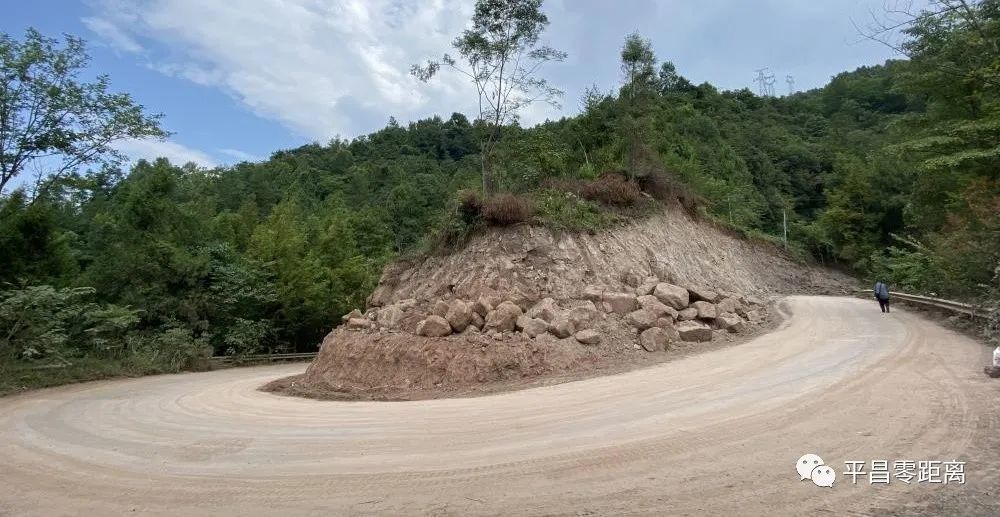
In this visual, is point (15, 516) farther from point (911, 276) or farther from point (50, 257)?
point (911, 276)

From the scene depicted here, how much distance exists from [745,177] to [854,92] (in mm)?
42673

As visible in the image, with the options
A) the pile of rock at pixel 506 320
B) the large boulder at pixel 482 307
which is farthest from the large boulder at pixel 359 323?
the large boulder at pixel 482 307

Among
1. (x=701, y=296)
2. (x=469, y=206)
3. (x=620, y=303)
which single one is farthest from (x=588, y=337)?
(x=469, y=206)

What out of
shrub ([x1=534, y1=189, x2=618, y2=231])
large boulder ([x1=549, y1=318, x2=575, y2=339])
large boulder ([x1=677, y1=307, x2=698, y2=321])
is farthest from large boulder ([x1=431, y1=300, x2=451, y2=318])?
large boulder ([x1=677, y1=307, x2=698, y2=321])

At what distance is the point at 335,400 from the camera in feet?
40.0

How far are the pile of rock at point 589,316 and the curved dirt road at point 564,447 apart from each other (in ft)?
9.00

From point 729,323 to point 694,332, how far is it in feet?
5.87

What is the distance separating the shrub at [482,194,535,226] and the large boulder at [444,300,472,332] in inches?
159

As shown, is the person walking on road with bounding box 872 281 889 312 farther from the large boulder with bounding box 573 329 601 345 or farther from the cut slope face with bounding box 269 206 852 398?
the large boulder with bounding box 573 329 601 345

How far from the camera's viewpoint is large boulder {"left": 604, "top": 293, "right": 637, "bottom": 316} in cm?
1480

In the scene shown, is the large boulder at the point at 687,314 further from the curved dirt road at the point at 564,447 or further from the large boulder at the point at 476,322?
the large boulder at the point at 476,322

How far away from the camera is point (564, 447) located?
20.4 ft

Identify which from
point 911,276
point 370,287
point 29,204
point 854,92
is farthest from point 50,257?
point 854,92
